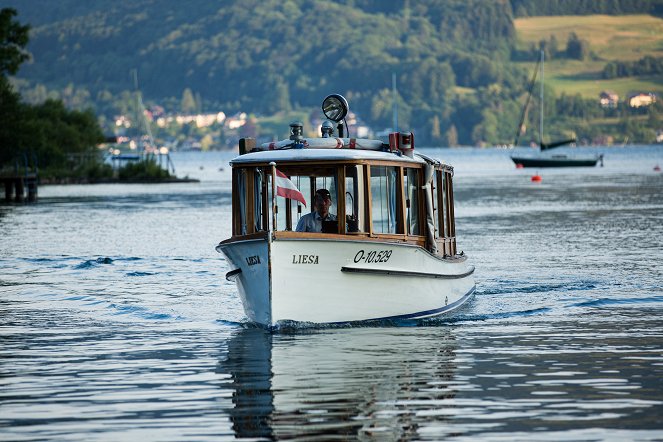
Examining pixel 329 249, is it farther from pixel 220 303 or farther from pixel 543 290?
pixel 543 290

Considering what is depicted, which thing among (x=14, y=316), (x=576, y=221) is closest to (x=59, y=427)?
(x=14, y=316)

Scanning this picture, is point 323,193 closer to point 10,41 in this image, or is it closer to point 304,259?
point 304,259

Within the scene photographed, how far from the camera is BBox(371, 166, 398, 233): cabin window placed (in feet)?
75.6

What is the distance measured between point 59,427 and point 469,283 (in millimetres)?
13740

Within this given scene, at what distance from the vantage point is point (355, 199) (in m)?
22.6

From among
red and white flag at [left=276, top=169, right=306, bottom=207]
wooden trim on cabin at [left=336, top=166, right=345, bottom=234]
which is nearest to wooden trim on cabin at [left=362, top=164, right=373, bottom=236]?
wooden trim on cabin at [left=336, top=166, right=345, bottom=234]

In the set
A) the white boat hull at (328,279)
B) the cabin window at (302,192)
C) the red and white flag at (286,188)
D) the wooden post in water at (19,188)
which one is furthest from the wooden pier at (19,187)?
the red and white flag at (286,188)

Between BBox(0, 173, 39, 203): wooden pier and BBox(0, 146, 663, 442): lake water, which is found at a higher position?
BBox(0, 173, 39, 203): wooden pier

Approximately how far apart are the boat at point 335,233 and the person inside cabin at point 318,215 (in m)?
0.04

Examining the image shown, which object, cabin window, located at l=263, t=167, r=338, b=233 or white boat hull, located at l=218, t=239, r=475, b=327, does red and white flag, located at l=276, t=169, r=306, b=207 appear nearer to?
cabin window, located at l=263, t=167, r=338, b=233

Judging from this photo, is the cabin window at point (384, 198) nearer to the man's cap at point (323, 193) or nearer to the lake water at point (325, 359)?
the man's cap at point (323, 193)

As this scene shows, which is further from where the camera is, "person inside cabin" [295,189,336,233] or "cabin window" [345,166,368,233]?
"person inside cabin" [295,189,336,233]

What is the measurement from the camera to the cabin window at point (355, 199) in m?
22.5

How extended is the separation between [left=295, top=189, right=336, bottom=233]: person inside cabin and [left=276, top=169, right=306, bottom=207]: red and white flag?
0.69 metres
